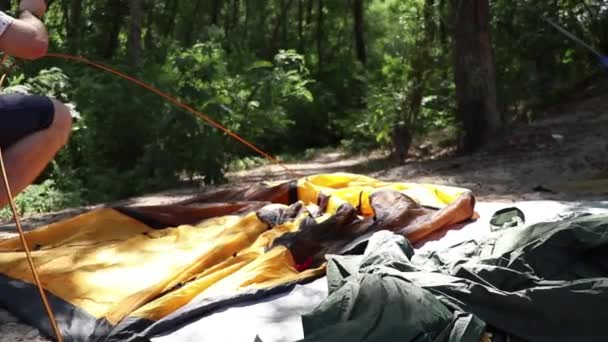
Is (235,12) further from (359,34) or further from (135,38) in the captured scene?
(135,38)

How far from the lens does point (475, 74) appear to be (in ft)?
23.5

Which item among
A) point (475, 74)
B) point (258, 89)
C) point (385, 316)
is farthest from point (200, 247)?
point (258, 89)

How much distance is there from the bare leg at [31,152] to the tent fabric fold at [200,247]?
39 cm

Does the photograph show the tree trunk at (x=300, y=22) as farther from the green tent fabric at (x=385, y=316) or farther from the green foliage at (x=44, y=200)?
the green tent fabric at (x=385, y=316)

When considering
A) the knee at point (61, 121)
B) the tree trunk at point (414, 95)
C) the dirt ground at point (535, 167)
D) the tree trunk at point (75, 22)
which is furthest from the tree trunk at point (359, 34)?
the knee at point (61, 121)

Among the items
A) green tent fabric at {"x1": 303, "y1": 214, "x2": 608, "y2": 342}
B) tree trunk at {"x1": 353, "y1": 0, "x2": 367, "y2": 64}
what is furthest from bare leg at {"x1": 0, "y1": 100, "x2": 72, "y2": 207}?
tree trunk at {"x1": 353, "y1": 0, "x2": 367, "y2": 64}

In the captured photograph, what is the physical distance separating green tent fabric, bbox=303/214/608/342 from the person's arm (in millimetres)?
1340

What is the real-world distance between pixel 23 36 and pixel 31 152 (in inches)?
17.8

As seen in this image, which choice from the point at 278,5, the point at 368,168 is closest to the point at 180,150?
the point at 368,168

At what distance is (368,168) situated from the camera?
27.9 ft

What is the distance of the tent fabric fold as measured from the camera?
265 centimetres

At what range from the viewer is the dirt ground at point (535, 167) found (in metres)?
5.07

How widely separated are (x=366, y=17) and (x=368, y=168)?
45.8 ft

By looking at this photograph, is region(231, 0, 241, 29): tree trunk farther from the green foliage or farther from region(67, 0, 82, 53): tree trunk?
the green foliage
